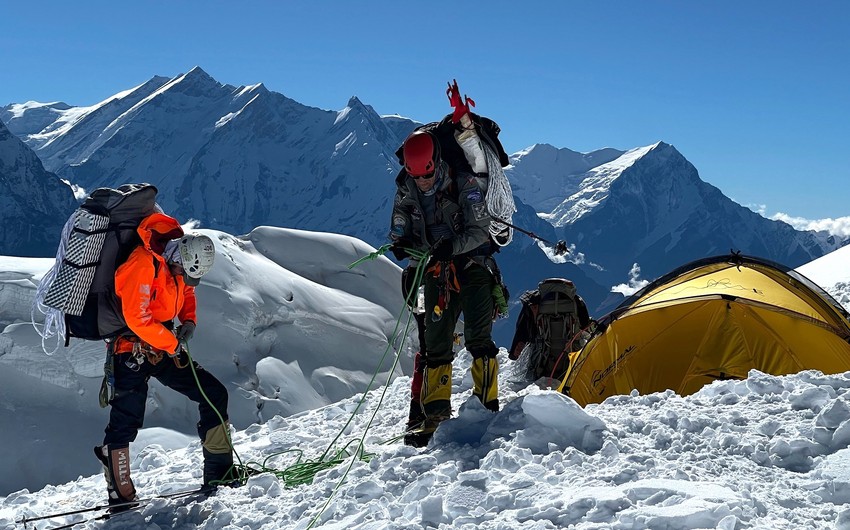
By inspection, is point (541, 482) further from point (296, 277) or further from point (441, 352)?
point (296, 277)

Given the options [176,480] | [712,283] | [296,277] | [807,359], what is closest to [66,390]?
[296,277]

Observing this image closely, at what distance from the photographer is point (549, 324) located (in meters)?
11.4

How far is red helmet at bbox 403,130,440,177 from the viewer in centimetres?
632

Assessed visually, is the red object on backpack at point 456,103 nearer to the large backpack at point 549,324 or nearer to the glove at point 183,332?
the glove at point 183,332

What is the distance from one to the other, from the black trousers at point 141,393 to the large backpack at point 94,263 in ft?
1.19

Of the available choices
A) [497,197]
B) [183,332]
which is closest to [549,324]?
[497,197]

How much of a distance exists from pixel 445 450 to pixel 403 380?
5.44 m

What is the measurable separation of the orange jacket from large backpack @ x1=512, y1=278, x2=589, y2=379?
632cm

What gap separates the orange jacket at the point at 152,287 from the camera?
18.6 ft

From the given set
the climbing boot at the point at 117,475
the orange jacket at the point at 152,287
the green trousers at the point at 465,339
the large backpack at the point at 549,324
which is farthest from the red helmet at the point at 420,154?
the large backpack at the point at 549,324

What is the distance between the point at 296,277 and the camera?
2158cm

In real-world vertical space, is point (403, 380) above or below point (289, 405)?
above

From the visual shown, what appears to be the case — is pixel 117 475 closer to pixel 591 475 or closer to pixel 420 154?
pixel 420 154

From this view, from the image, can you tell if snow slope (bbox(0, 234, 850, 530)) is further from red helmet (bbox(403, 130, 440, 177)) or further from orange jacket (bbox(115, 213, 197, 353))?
red helmet (bbox(403, 130, 440, 177))
